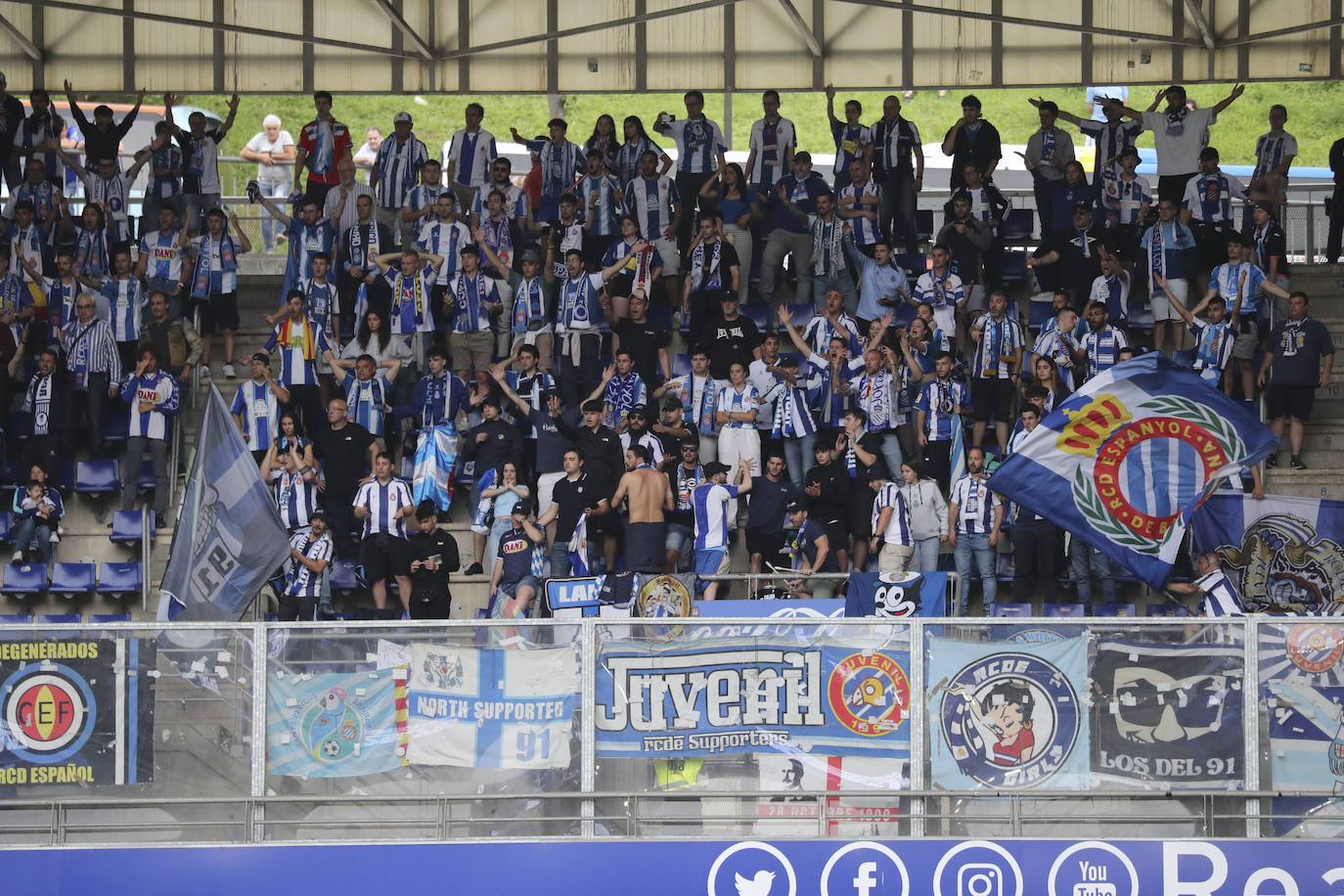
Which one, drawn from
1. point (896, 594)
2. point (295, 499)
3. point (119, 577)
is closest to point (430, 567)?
point (295, 499)

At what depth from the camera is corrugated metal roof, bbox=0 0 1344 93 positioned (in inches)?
904

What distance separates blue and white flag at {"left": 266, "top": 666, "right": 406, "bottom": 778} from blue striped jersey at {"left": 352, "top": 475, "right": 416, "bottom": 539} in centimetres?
591

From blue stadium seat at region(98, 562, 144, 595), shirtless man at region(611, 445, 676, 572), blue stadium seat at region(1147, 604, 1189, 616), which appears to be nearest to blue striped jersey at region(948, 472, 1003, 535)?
blue stadium seat at region(1147, 604, 1189, 616)

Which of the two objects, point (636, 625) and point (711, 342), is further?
point (711, 342)

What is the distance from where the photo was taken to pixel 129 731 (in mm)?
11438

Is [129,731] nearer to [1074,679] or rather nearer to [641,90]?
[1074,679]

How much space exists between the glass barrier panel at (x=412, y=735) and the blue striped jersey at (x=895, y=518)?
6.07 m

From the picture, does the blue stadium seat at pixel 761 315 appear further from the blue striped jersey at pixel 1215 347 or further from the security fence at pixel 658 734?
the security fence at pixel 658 734

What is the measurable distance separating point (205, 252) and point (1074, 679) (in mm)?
12481

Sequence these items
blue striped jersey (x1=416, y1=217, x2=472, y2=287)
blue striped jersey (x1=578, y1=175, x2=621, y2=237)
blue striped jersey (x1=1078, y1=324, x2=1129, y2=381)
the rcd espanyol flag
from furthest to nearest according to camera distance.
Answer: blue striped jersey (x1=578, y1=175, x2=621, y2=237)
blue striped jersey (x1=416, y1=217, x2=472, y2=287)
blue striped jersey (x1=1078, y1=324, x2=1129, y2=381)
the rcd espanyol flag

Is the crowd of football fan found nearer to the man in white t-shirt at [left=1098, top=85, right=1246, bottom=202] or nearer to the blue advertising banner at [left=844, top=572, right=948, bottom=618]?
the man in white t-shirt at [left=1098, top=85, right=1246, bottom=202]

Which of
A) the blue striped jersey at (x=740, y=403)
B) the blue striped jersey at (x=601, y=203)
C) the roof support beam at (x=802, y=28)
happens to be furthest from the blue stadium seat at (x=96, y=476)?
the roof support beam at (x=802, y=28)

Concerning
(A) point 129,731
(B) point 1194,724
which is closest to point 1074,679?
(B) point 1194,724

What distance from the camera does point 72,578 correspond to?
1794cm
